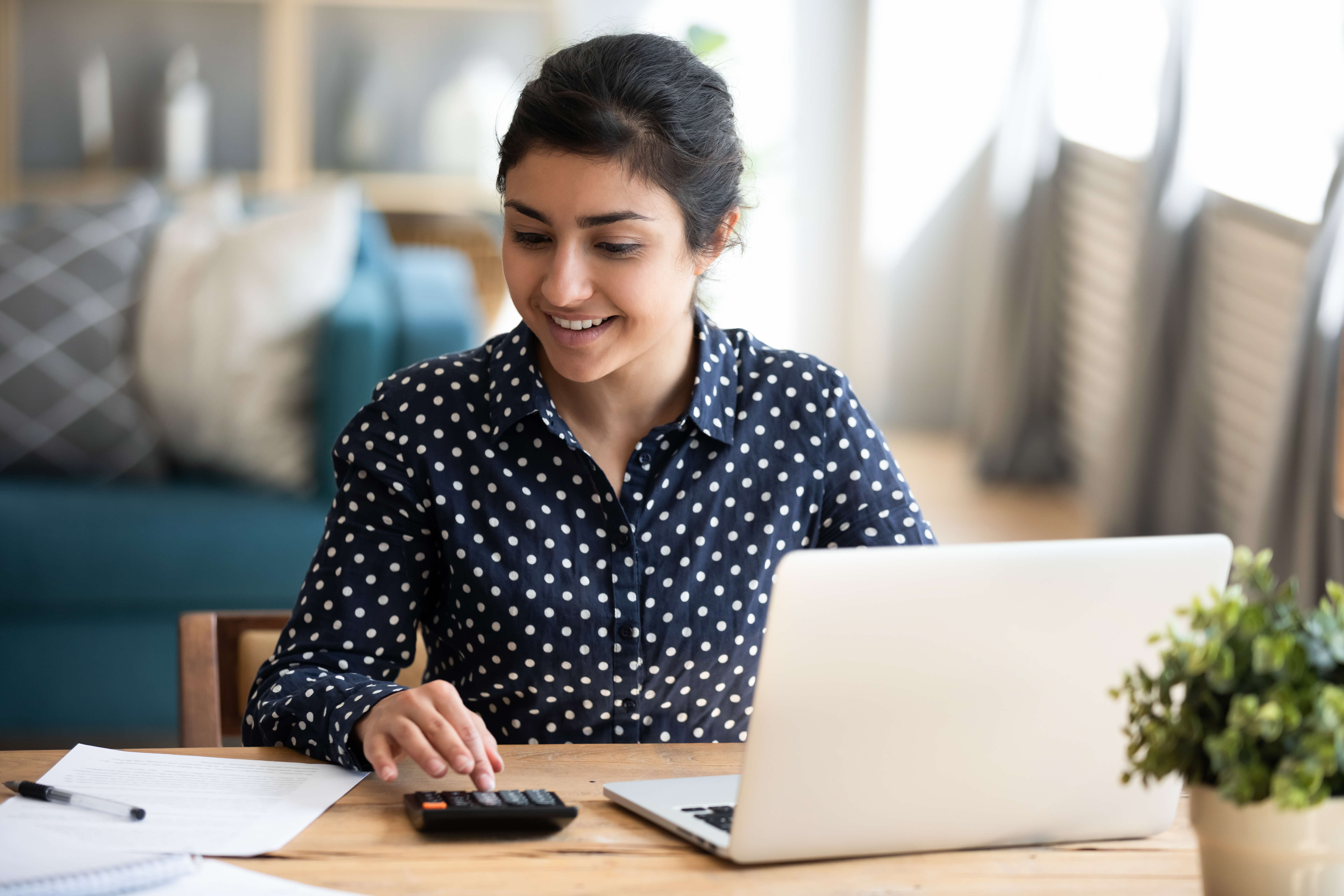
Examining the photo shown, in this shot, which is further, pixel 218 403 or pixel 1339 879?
pixel 218 403

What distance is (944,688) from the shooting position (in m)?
0.87

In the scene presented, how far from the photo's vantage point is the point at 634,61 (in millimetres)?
1293

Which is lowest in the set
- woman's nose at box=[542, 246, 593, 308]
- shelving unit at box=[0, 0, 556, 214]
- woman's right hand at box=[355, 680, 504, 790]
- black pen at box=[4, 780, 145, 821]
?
black pen at box=[4, 780, 145, 821]

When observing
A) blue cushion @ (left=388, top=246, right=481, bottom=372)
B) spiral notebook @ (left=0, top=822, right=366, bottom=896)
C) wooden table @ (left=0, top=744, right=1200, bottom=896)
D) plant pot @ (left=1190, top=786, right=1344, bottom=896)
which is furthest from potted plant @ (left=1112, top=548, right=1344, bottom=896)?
blue cushion @ (left=388, top=246, right=481, bottom=372)

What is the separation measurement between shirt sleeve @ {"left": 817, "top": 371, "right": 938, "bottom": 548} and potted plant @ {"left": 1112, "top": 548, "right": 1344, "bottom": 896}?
0.51 m

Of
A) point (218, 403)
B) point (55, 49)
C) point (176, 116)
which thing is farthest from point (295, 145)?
point (218, 403)

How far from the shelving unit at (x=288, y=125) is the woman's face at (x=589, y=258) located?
3.30 metres

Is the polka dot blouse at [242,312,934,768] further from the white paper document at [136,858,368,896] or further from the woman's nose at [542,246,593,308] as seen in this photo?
the white paper document at [136,858,368,896]

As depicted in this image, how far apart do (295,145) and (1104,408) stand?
260 centimetres

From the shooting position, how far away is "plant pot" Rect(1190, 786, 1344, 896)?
793mm

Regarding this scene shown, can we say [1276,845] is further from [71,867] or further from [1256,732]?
[71,867]

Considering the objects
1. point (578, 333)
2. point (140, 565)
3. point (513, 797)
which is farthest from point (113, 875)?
point (140, 565)

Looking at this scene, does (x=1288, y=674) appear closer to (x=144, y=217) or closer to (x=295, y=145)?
(x=144, y=217)

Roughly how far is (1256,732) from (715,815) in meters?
0.38
